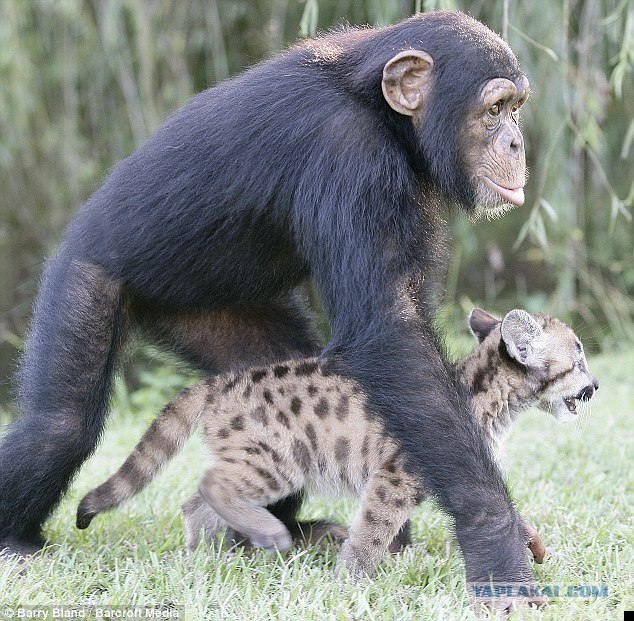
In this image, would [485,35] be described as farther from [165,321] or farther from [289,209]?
[165,321]

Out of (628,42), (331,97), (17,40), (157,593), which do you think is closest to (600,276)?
(628,42)

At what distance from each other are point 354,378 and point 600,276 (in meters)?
7.46

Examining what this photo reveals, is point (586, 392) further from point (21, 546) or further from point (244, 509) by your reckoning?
point (21, 546)

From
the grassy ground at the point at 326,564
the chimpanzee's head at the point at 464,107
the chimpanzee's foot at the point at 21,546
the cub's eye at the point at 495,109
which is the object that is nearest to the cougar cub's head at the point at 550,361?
the grassy ground at the point at 326,564

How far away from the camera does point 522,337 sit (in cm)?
492

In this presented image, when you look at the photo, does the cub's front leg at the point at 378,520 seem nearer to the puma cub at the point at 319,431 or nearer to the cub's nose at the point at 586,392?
the puma cub at the point at 319,431

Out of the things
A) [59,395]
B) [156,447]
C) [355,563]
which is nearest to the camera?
[355,563]

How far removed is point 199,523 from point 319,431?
832 millimetres

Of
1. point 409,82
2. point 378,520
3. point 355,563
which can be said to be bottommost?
point 355,563

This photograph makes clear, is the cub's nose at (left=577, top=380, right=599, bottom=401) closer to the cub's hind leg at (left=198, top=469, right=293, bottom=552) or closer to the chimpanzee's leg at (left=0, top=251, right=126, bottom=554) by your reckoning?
the cub's hind leg at (left=198, top=469, right=293, bottom=552)

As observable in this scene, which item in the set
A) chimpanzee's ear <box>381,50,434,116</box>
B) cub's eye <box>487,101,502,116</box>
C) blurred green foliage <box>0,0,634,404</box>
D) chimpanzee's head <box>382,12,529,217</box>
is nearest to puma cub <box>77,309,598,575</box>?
chimpanzee's head <box>382,12,529,217</box>

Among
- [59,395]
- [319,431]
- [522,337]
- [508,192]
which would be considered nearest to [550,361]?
[522,337]

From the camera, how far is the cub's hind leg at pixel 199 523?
5148 millimetres

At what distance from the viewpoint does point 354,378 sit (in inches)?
177
